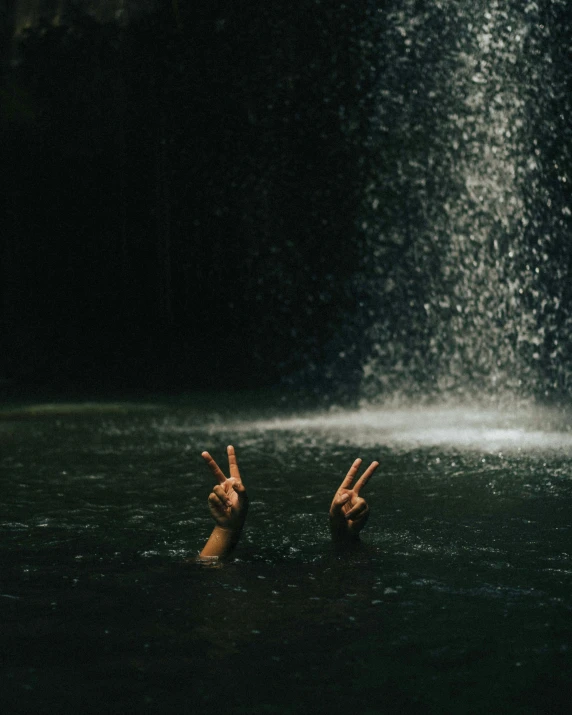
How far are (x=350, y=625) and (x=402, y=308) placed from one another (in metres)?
16.7

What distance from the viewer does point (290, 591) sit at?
14.3 ft

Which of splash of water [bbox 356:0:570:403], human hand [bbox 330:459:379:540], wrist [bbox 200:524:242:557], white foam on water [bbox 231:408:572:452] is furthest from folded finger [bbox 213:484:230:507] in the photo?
splash of water [bbox 356:0:570:403]

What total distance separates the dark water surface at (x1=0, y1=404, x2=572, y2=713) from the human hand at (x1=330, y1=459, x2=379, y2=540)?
6.3 inches

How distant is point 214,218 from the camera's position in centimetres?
A: 2255

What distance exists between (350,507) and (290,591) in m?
0.61

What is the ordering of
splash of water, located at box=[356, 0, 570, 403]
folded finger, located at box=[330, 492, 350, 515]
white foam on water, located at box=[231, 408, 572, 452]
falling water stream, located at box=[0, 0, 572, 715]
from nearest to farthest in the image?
1. falling water stream, located at box=[0, 0, 572, 715]
2. folded finger, located at box=[330, 492, 350, 515]
3. white foam on water, located at box=[231, 408, 572, 452]
4. splash of water, located at box=[356, 0, 570, 403]

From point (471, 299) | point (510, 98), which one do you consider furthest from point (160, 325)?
point (510, 98)

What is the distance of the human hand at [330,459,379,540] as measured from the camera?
15.6 feet

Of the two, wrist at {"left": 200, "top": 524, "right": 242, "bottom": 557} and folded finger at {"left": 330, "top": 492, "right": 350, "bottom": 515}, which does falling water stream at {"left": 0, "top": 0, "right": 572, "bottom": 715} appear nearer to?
wrist at {"left": 200, "top": 524, "right": 242, "bottom": 557}

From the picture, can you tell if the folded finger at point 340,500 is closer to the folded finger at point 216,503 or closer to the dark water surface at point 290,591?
the dark water surface at point 290,591

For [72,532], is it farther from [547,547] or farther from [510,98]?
[510,98]

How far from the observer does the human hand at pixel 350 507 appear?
187 inches

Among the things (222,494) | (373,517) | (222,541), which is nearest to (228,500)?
(222,494)

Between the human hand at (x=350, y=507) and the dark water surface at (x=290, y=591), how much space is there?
161mm
